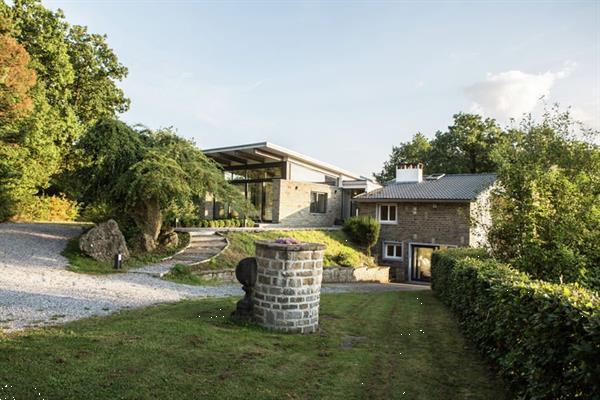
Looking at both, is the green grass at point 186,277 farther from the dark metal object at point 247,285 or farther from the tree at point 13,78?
the tree at point 13,78

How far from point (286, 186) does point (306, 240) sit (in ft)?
17.3

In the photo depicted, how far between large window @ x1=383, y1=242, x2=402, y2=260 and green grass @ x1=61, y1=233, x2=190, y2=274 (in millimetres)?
13305

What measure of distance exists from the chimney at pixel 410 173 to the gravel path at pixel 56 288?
13.4 metres

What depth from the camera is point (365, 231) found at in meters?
24.3

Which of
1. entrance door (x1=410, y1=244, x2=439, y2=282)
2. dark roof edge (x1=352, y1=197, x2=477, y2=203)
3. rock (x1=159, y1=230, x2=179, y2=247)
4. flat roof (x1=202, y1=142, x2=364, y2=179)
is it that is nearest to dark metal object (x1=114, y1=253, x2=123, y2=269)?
rock (x1=159, y1=230, x2=179, y2=247)

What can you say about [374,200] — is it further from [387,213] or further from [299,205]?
[299,205]

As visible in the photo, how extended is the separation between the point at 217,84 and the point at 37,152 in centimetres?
1013

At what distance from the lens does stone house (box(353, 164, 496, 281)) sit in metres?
22.7

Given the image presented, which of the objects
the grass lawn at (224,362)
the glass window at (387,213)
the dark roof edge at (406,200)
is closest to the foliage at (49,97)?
the grass lawn at (224,362)

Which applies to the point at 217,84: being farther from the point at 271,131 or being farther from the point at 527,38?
the point at 527,38

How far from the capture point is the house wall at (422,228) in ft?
74.3

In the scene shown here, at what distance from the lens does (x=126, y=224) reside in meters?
17.2

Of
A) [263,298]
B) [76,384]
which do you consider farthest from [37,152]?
[76,384]

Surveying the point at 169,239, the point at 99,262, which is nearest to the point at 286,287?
the point at 99,262
